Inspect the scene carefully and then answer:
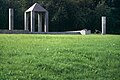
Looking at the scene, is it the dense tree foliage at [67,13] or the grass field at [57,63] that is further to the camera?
the dense tree foliage at [67,13]

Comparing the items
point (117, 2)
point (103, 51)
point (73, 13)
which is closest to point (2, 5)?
point (73, 13)

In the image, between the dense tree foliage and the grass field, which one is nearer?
the grass field

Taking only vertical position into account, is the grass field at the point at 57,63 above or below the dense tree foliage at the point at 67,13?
below

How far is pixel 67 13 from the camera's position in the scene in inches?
1928

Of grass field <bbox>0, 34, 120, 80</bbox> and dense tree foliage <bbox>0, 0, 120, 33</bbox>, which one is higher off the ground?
dense tree foliage <bbox>0, 0, 120, 33</bbox>

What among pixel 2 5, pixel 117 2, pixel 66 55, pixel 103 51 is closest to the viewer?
pixel 66 55

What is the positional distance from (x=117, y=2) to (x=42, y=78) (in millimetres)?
47142

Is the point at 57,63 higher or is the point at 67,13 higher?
the point at 67,13

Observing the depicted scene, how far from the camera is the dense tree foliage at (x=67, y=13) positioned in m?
47.6

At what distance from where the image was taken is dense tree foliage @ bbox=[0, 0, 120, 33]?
47594 mm

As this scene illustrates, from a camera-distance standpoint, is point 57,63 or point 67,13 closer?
point 57,63

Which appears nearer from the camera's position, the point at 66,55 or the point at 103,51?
the point at 66,55

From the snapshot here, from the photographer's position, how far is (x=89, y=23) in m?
50.1

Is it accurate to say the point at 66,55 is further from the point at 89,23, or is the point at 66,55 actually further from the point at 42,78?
the point at 89,23
